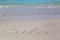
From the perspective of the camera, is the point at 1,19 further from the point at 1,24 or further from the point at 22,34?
the point at 22,34

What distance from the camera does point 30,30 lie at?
0.73 m

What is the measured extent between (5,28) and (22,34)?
12 centimetres

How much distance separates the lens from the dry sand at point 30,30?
71 centimetres

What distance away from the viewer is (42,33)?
2.37 feet

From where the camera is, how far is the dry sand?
71cm

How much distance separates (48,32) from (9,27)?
26cm

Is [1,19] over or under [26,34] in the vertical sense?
over

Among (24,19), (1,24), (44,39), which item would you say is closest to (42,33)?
(44,39)

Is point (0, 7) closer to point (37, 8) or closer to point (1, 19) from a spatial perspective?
point (1, 19)

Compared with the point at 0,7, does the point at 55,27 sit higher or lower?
lower

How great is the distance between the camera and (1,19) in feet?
2.46

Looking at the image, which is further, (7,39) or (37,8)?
(37,8)

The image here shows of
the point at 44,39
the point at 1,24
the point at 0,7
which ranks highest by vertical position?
the point at 0,7

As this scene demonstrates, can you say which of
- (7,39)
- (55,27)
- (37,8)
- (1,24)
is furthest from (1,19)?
(55,27)
